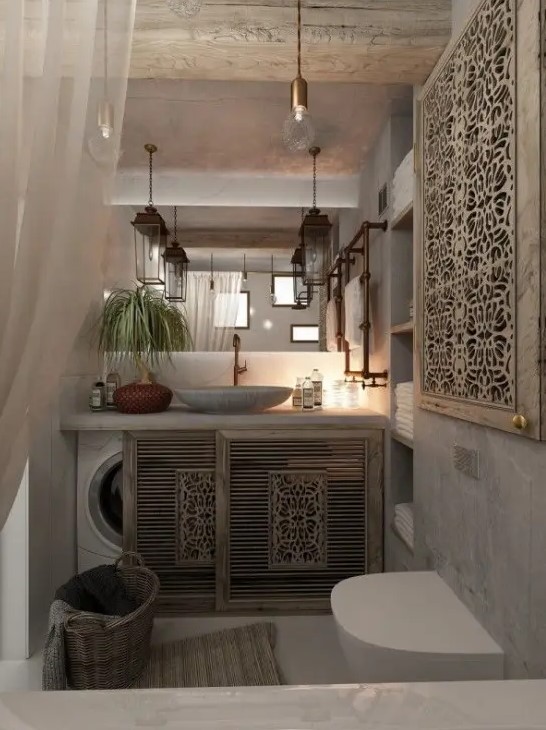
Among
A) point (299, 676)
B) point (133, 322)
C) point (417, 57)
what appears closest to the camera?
point (417, 57)

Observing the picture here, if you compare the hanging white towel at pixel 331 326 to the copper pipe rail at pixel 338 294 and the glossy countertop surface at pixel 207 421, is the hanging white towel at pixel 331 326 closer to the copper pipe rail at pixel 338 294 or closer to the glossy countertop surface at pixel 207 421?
the copper pipe rail at pixel 338 294

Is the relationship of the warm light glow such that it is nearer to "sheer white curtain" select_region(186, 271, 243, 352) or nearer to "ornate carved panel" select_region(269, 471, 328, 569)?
"ornate carved panel" select_region(269, 471, 328, 569)

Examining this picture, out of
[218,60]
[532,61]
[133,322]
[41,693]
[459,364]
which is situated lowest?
[41,693]

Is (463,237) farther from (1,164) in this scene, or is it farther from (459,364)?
(1,164)

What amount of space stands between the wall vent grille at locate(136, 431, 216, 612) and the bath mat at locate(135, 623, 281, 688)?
0.22m

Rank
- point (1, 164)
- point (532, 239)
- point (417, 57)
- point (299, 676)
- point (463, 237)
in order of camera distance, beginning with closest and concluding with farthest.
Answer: point (1, 164)
point (532, 239)
point (463, 237)
point (417, 57)
point (299, 676)

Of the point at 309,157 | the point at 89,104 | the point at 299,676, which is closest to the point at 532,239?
the point at 89,104

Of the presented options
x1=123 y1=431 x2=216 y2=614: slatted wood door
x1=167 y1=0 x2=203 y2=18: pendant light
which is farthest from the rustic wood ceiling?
x1=123 y1=431 x2=216 y2=614: slatted wood door

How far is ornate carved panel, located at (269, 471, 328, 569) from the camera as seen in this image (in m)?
2.56

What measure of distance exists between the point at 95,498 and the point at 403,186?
2011 mm

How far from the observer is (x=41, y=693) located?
2.89 ft

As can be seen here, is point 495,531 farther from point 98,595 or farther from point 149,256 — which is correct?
point 149,256

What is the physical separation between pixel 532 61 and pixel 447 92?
54cm

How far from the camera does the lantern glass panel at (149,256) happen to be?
3023 mm
